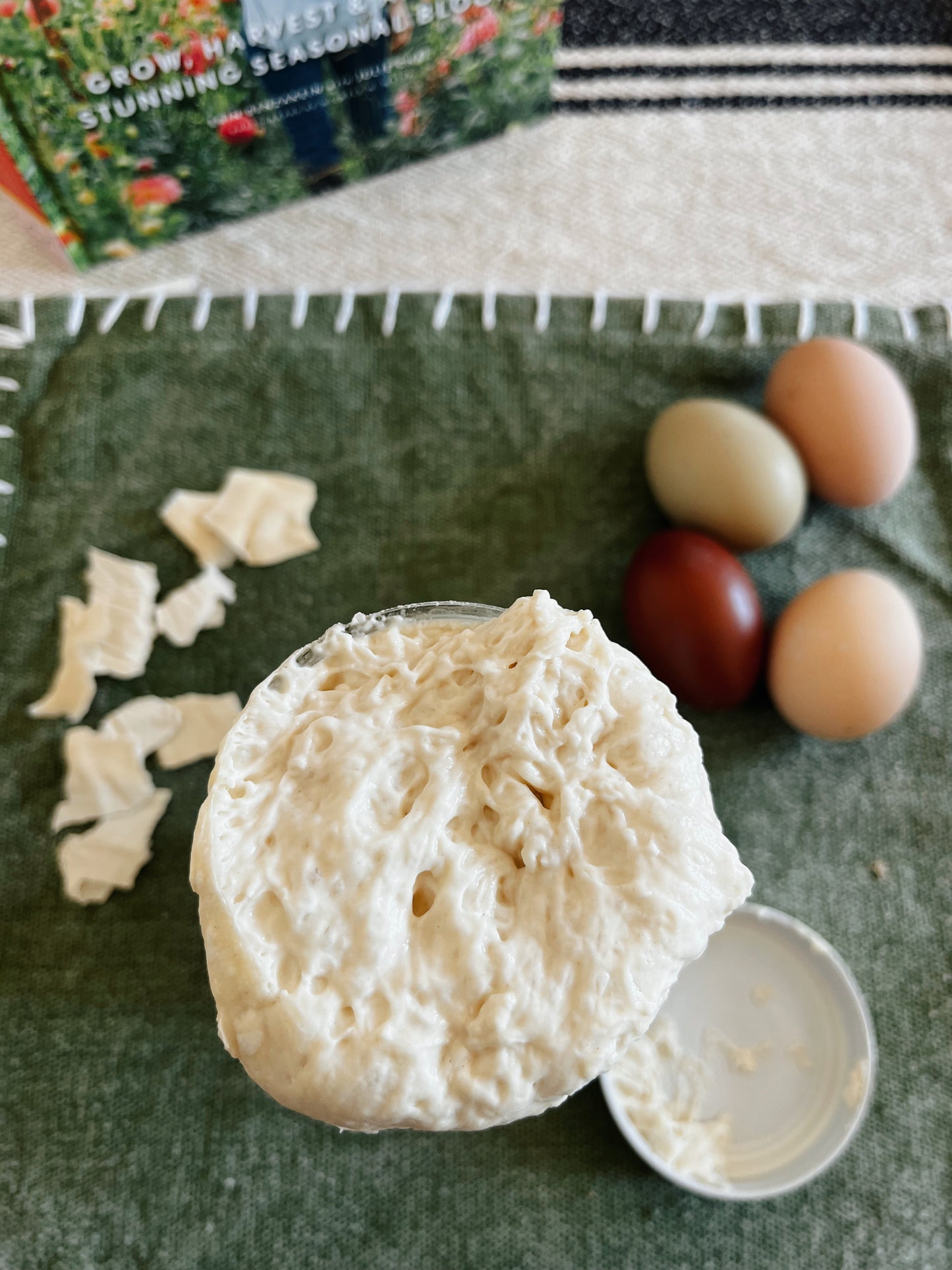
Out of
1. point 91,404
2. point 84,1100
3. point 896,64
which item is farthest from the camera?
point 896,64

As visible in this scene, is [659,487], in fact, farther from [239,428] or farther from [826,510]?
[239,428]

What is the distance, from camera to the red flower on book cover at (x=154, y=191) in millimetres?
700

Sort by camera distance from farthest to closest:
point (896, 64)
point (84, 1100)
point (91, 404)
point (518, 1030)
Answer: point (896, 64) → point (91, 404) → point (84, 1100) → point (518, 1030)

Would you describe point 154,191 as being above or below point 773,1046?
above

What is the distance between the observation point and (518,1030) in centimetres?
37

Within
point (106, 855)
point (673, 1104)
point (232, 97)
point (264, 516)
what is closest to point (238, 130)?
point (232, 97)

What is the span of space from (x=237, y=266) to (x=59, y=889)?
49 cm

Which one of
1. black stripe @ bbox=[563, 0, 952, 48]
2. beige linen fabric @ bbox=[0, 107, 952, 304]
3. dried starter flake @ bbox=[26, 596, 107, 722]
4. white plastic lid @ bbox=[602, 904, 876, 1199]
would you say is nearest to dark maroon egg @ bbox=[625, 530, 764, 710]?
white plastic lid @ bbox=[602, 904, 876, 1199]

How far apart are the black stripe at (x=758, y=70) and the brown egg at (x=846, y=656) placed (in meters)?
0.48

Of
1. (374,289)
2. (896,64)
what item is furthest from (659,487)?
(896,64)

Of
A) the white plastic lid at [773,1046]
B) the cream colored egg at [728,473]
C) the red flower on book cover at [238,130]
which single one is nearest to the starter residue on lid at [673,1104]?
the white plastic lid at [773,1046]

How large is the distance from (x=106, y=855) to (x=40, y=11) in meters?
0.51

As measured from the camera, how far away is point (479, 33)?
0.70 metres

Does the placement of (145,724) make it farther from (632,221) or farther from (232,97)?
(632,221)
